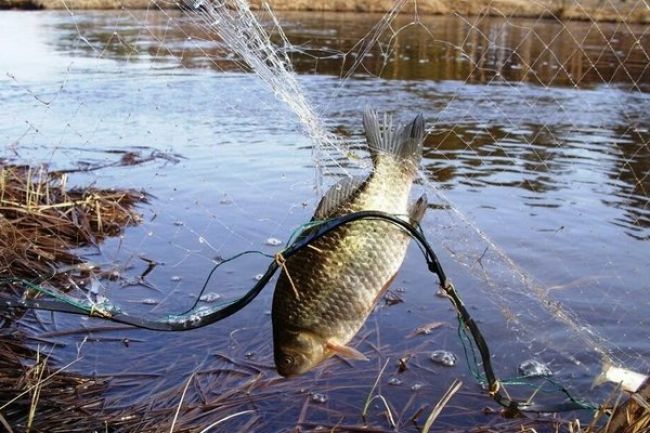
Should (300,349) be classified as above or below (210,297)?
above

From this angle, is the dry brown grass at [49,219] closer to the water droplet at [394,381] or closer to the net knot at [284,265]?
the water droplet at [394,381]

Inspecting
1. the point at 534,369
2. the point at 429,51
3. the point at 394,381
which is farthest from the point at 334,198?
the point at 429,51

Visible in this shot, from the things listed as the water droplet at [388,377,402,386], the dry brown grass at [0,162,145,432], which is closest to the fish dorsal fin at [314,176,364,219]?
the dry brown grass at [0,162,145,432]

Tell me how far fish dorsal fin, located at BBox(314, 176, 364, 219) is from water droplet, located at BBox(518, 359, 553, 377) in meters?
2.37

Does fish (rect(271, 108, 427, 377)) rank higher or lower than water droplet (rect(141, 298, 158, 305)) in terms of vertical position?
higher

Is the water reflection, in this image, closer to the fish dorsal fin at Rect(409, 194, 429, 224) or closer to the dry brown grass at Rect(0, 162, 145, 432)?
the dry brown grass at Rect(0, 162, 145, 432)

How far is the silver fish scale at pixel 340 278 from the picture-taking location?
2527 millimetres

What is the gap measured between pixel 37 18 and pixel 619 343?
3022 cm

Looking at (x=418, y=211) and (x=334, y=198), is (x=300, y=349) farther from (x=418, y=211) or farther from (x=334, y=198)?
(x=418, y=211)

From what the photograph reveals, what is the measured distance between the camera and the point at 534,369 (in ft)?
14.9

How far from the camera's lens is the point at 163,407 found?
12.6 ft

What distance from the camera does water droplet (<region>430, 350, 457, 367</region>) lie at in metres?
4.52

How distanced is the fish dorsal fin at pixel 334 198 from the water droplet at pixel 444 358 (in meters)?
2.17

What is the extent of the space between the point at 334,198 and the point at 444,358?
2234 millimetres
